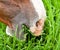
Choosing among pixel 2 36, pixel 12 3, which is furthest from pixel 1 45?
pixel 12 3

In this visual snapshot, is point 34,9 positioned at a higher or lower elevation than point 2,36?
higher

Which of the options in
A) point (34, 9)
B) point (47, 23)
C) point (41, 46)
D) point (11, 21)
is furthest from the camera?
point (47, 23)

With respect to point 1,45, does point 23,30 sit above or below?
above

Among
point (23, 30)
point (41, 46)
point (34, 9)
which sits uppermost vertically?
point (34, 9)

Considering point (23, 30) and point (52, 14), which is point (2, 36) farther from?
point (52, 14)

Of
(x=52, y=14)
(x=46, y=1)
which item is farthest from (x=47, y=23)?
(x=46, y=1)

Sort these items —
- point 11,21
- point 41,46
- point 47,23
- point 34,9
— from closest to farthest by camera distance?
point 34,9, point 11,21, point 41,46, point 47,23

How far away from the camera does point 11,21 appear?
6.81 ft

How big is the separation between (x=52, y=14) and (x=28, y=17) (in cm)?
56

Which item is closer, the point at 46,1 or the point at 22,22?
the point at 22,22

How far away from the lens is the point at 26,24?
6.64 feet

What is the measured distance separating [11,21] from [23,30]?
129mm

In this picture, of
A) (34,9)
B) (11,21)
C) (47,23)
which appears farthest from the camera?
(47,23)

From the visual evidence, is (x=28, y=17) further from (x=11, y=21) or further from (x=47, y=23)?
(x=47, y=23)
